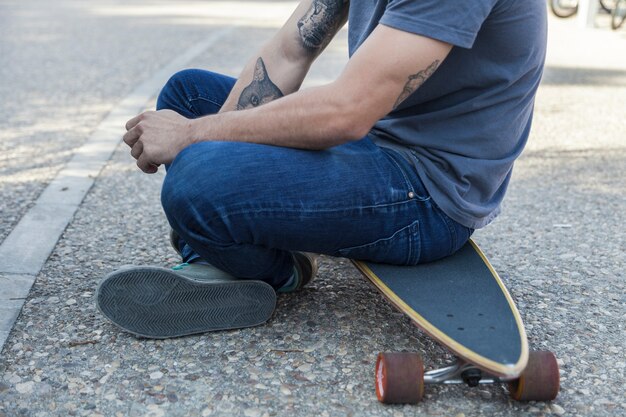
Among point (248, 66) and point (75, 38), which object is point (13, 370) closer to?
point (248, 66)

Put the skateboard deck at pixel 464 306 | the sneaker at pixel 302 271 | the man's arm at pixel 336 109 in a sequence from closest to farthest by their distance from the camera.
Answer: the skateboard deck at pixel 464 306
the man's arm at pixel 336 109
the sneaker at pixel 302 271

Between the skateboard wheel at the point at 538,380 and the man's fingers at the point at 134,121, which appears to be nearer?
the skateboard wheel at the point at 538,380

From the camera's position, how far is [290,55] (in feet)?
9.41

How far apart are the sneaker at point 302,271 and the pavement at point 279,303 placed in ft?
0.19

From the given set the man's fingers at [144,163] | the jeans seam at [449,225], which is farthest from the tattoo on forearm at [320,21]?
the jeans seam at [449,225]

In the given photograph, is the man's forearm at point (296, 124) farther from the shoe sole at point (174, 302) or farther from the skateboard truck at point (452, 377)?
the skateboard truck at point (452, 377)

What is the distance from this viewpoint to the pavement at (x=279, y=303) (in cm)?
207

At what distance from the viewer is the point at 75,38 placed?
9.30 meters

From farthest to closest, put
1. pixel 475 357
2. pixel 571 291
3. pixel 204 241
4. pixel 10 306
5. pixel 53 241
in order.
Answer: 1. pixel 53 241
2. pixel 571 291
3. pixel 10 306
4. pixel 204 241
5. pixel 475 357

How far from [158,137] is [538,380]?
1214 mm

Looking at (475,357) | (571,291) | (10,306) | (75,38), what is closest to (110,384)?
(10,306)

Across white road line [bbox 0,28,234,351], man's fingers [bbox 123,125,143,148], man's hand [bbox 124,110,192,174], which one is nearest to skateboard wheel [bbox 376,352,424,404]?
man's hand [bbox 124,110,192,174]

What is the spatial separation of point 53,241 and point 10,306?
623mm

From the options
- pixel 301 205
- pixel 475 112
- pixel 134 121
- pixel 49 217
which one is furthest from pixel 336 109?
pixel 49 217
